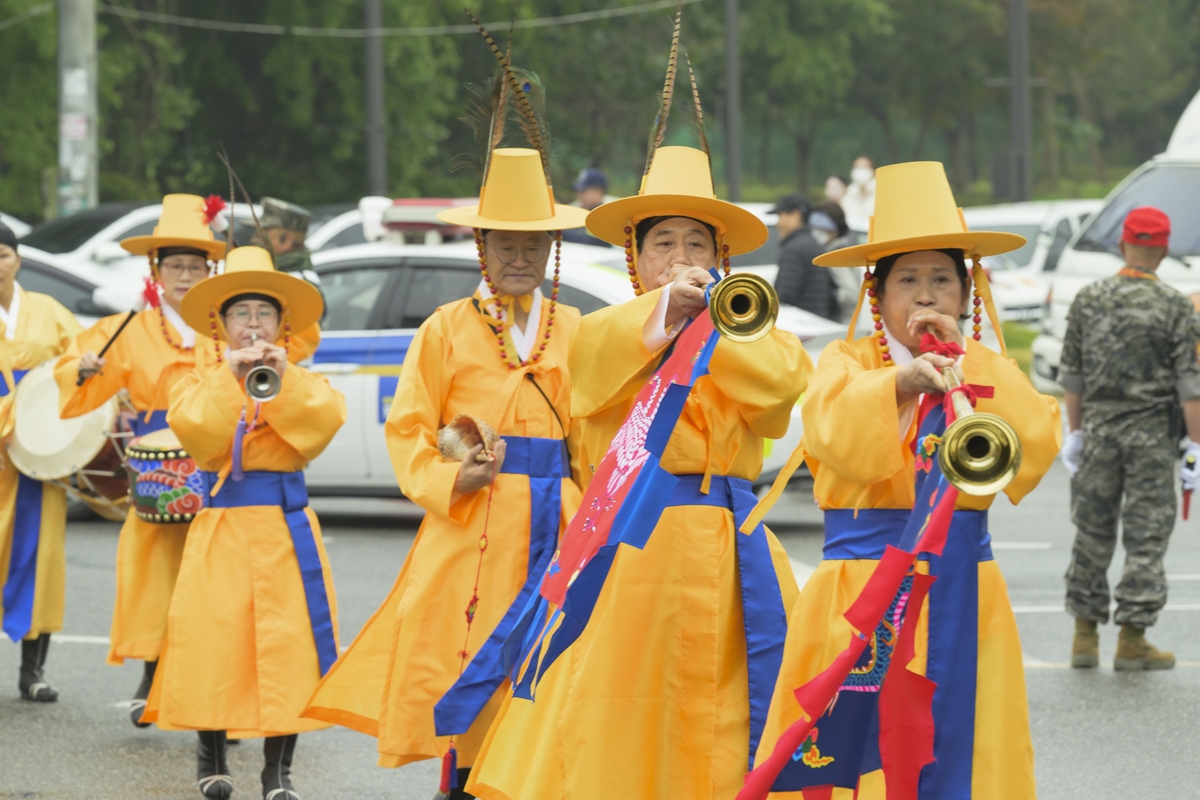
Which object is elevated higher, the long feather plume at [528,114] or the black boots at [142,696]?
the long feather plume at [528,114]

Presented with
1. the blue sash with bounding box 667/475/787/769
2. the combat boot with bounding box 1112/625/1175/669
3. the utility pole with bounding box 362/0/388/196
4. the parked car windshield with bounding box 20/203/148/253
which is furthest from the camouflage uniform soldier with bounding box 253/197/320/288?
the utility pole with bounding box 362/0/388/196

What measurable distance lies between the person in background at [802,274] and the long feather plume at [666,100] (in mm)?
7432

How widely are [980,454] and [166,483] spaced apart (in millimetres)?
3652

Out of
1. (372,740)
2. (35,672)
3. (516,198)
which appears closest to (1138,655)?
(372,740)

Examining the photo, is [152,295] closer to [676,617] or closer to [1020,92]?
[676,617]

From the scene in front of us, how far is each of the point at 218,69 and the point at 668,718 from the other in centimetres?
2732

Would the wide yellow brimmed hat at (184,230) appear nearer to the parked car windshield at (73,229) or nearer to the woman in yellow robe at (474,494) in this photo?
the woman in yellow robe at (474,494)

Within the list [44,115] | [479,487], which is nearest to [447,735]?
[479,487]

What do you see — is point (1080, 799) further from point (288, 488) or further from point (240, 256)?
point (240, 256)

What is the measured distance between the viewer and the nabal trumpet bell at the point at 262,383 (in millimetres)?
5375

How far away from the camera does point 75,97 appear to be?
59.5 ft

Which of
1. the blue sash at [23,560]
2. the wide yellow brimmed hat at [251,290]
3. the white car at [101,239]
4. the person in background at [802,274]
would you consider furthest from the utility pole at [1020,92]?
Result: the wide yellow brimmed hat at [251,290]

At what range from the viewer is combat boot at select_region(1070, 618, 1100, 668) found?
24.1ft

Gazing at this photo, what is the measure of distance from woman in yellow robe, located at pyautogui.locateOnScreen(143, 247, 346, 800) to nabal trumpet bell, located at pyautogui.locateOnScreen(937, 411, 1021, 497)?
2.80 m
